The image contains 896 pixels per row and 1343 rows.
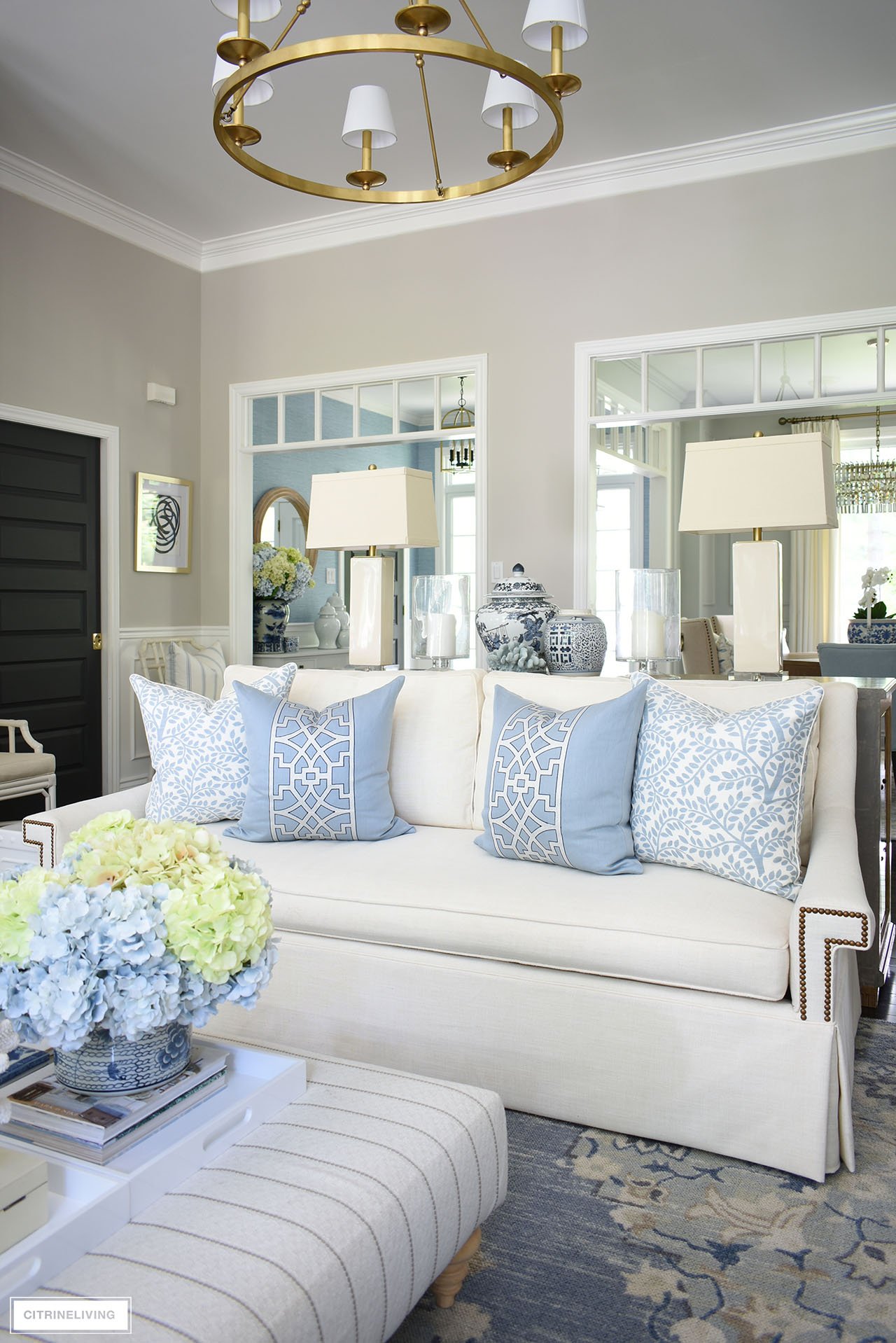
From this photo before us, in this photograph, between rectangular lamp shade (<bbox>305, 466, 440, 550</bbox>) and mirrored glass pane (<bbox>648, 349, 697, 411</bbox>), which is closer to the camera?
rectangular lamp shade (<bbox>305, 466, 440, 550</bbox>)

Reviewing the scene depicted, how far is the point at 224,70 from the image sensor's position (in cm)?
238

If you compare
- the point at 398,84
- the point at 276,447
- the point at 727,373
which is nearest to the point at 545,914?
the point at 398,84

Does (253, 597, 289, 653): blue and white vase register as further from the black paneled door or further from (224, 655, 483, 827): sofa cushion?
(224, 655, 483, 827): sofa cushion

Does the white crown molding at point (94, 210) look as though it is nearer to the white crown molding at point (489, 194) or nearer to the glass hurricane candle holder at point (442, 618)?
the white crown molding at point (489, 194)

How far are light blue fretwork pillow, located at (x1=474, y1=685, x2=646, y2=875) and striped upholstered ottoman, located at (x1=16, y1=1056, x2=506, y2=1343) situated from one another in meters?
0.82

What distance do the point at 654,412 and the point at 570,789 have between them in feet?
9.50

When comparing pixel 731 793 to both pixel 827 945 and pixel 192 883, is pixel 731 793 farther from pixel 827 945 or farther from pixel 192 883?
pixel 192 883

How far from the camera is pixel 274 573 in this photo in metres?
5.98

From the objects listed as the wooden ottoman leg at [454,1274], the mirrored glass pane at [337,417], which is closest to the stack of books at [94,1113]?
the wooden ottoman leg at [454,1274]

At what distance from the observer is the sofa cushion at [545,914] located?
1904 mm

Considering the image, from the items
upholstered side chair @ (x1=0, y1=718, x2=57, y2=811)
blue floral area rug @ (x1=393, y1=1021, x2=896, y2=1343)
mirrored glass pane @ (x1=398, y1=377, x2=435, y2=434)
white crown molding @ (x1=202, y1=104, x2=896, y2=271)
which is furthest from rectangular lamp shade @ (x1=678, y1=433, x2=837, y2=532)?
mirrored glass pane @ (x1=398, y1=377, x2=435, y2=434)

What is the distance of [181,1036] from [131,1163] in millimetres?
190

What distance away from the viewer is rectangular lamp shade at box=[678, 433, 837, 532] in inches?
108

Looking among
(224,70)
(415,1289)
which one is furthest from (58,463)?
(415,1289)
